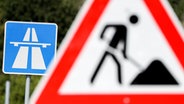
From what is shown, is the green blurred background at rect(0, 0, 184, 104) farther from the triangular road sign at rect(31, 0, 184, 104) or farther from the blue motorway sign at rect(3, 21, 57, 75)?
the triangular road sign at rect(31, 0, 184, 104)

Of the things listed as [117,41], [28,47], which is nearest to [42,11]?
[28,47]

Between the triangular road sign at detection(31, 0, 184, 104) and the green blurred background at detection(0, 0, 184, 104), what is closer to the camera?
the triangular road sign at detection(31, 0, 184, 104)

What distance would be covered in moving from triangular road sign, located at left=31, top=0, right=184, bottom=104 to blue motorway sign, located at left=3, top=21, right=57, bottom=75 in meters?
5.08

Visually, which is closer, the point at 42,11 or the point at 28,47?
the point at 28,47

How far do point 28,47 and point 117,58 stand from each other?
5.24m

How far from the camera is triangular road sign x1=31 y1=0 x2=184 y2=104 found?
397 centimetres

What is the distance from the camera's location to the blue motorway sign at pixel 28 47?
9.12m

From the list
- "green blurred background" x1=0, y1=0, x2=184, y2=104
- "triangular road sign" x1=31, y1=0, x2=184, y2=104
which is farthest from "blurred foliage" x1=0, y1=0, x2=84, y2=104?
"triangular road sign" x1=31, y1=0, x2=184, y2=104

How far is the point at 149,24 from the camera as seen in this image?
4016 millimetres

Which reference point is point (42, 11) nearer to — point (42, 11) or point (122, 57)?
point (42, 11)

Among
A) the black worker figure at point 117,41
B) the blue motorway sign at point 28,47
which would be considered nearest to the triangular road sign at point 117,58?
the black worker figure at point 117,41

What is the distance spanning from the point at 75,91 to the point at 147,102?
344 mm

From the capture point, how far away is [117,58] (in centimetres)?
397

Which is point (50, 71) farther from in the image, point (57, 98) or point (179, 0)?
point (179, 0)
